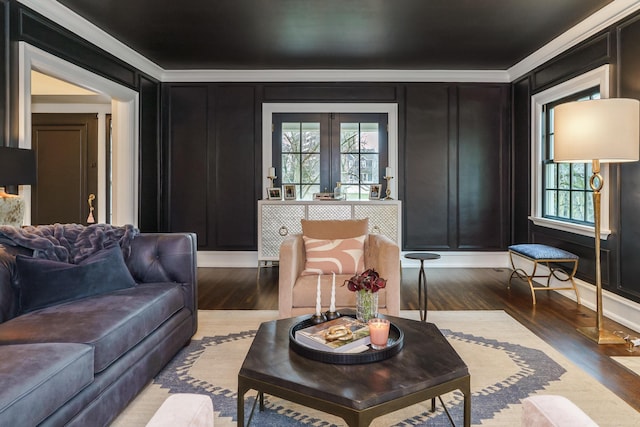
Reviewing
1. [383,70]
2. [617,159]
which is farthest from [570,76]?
[383,70]

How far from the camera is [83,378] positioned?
1748mm

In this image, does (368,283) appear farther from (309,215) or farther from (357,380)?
(309,215)

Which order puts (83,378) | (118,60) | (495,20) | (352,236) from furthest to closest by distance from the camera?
(118,60)
(495,20)
(352,236)
(83,378)

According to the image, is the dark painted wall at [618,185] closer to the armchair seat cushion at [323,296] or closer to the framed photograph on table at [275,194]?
the armchair seat cushion at [323,296]

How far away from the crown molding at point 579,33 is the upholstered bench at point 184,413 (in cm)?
419

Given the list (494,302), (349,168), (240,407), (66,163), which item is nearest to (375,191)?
(349,168)

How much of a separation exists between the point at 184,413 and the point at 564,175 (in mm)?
4823

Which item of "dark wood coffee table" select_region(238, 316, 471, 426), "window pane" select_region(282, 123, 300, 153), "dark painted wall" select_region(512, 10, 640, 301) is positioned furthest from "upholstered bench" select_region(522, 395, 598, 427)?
"window pane" select_region(282, 123, 300, 153)

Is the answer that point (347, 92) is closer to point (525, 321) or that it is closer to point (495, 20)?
point (495, 20)

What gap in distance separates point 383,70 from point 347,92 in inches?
22.0

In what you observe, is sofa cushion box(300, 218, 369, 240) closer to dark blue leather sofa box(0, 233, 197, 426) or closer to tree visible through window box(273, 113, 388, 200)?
dark blue leather sofa box(0, 233, 197, 426)

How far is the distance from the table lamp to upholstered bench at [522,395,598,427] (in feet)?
10.1

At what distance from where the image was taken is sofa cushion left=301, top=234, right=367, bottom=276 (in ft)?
11.0

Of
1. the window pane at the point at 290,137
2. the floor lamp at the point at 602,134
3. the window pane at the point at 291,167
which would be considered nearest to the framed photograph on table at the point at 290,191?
the window pane at the point at 291,167
